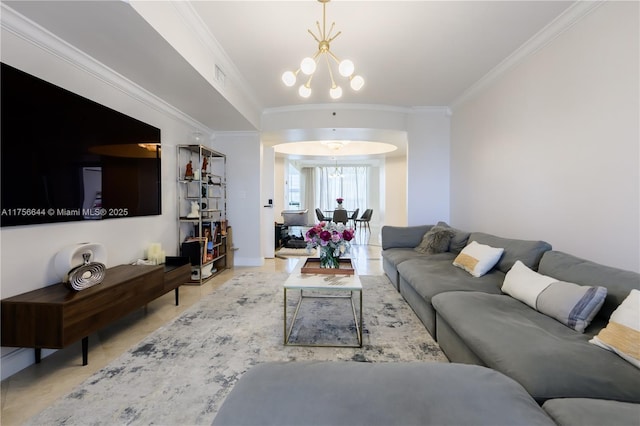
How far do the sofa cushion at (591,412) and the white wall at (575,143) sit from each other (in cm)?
150

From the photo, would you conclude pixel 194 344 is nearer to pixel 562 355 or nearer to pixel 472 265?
pixel 562 355

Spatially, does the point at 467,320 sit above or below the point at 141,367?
above

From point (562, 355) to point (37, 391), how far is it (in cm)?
295

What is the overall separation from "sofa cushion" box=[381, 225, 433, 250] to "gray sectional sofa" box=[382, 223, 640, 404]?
112cm

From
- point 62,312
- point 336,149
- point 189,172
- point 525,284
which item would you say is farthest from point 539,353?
point 336,149

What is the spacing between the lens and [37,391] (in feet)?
5.43

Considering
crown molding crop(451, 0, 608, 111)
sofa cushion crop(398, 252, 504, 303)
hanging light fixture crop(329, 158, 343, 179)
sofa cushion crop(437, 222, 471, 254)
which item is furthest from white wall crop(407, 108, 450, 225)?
hanging light fixture crop(329, 158, 343, 179)

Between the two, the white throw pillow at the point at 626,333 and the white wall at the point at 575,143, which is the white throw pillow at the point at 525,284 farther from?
the white wall at the point at 575,143

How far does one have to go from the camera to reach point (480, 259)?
2650mm

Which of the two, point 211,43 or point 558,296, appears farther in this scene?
point 211,43

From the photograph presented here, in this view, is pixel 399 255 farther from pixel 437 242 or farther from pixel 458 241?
pixel 458 241

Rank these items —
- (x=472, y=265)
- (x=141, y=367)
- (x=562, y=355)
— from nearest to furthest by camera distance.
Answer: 1. (x=562, y=355)
2. (x=141, y=367)
3. (x=472, y=265)

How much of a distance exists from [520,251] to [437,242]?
1232mm

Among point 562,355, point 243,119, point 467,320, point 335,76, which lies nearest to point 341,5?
point 335,76
